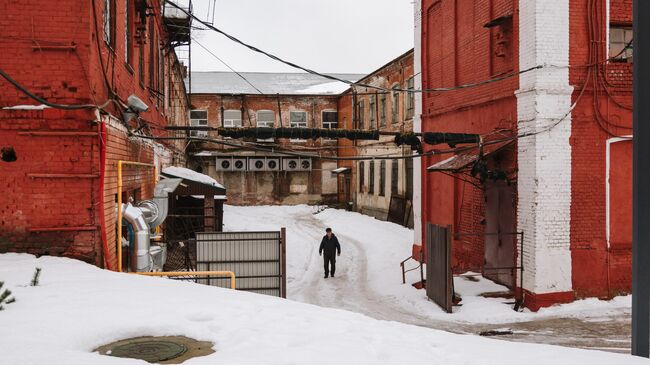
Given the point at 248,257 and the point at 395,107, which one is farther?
the point at 395,107

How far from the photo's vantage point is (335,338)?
498 cm

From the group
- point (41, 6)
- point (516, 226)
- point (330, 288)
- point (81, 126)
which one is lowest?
point (330, 288)

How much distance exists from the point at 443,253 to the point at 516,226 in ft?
6.09

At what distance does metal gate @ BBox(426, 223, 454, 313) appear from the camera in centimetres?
1104

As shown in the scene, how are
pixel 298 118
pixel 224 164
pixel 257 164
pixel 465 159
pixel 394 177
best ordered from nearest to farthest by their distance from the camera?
pixel 465 159
pixel 394 177
pixel 224 164
pixel 257 164
pixel 298 118

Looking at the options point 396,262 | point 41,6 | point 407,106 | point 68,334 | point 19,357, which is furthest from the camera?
point 407,106

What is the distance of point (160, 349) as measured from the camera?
15.4 ft

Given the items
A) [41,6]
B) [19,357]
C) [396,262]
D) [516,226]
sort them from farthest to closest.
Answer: [396,262], [516,226], [41,6], [19,357]

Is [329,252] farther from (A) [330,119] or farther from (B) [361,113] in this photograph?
(A) [330,119]

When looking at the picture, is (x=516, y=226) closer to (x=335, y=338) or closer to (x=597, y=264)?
(x=597, y=264)

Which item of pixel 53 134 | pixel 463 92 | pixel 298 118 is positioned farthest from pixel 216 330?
pixel 298 118

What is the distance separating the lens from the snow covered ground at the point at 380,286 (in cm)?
1074

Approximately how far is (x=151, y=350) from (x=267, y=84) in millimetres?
38364

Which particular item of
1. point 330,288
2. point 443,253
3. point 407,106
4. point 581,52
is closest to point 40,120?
point 443,253
